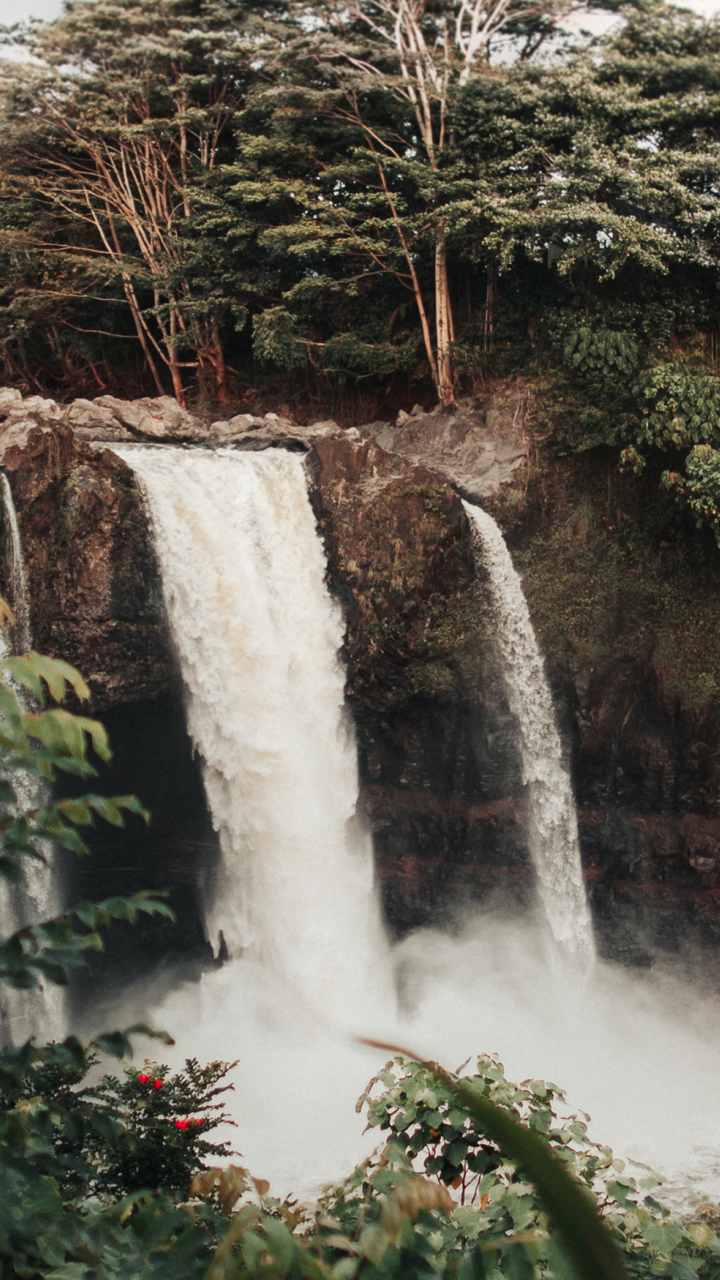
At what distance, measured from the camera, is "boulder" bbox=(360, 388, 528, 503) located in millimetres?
13055

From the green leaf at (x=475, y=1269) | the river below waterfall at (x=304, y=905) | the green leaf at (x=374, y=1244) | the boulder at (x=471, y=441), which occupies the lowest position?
the river below waterfall at (x=304, y=905)

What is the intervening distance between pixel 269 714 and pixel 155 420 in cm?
606

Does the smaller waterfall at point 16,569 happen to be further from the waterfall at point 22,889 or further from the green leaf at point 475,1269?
the green leaf at point 475,1269

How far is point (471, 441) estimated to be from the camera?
44.9ft

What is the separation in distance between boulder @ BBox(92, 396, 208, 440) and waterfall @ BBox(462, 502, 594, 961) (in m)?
5.22

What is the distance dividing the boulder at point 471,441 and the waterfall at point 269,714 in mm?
2861

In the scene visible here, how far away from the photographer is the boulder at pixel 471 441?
13055 millimetres

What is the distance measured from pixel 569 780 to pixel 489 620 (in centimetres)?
260

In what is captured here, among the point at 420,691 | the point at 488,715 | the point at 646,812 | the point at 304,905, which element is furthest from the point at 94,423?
the point at 646,812

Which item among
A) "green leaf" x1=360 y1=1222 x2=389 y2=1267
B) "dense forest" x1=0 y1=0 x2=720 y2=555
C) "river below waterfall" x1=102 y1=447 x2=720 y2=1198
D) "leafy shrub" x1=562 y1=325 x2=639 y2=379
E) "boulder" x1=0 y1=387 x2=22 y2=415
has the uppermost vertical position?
"dense forest" x1=0 y1=0 x2=720 y2=555

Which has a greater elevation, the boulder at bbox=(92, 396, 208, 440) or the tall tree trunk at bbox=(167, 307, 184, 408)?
the tall tree trunk at bbox=(167, 307, 184, 408)

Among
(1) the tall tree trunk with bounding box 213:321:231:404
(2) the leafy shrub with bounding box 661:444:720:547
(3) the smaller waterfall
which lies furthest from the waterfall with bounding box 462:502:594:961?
(1) the tall tree trunk with bounding box 213:321:231:404

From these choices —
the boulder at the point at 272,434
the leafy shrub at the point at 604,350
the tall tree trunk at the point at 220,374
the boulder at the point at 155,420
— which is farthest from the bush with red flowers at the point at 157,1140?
the tall tree trunk at the point at 220,374

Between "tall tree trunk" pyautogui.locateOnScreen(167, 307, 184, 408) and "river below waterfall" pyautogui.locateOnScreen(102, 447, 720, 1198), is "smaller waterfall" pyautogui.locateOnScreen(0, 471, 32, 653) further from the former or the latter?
"tall tree trunk" pyautogui.locateOnScreen(167, 307, 184, 408)
